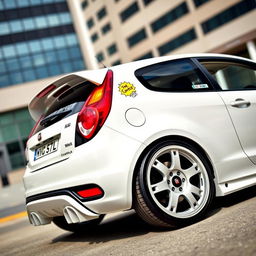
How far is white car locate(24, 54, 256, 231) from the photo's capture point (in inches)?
112

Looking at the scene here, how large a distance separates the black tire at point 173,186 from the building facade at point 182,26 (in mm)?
27571

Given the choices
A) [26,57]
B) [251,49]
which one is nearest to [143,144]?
[251,49]

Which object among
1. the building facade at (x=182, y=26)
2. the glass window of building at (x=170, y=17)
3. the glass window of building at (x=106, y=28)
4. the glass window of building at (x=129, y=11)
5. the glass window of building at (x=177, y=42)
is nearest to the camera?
the building facade at (x=182, y=26)

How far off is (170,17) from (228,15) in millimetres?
7318

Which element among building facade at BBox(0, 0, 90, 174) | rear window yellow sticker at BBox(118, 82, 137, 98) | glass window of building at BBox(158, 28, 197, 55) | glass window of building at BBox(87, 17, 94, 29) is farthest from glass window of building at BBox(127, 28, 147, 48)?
rear window yellow sticker at BBox(118, 82, 137, 98)

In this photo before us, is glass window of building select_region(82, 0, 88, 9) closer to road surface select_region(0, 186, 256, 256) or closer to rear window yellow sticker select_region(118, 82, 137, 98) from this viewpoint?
road surface select_region(0, 186, 256, 256)

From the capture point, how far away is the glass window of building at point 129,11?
41031mm

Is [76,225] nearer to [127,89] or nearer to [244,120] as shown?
[127,89]

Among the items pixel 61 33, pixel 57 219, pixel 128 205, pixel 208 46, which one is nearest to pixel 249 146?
pixel 128 205

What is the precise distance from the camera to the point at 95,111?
9.59ft

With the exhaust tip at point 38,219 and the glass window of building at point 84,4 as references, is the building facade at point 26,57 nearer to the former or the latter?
the glass window of building at point 84,4

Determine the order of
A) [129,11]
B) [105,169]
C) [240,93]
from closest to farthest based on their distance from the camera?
[105,169], [240,93], [129,11]

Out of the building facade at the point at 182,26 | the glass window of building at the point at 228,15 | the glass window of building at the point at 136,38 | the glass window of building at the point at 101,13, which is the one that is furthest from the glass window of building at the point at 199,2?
the glass window of building at the point at 101,13

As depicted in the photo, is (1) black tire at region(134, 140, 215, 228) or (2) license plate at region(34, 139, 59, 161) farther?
(2) license plate at region(34, 139, 59, 161)
